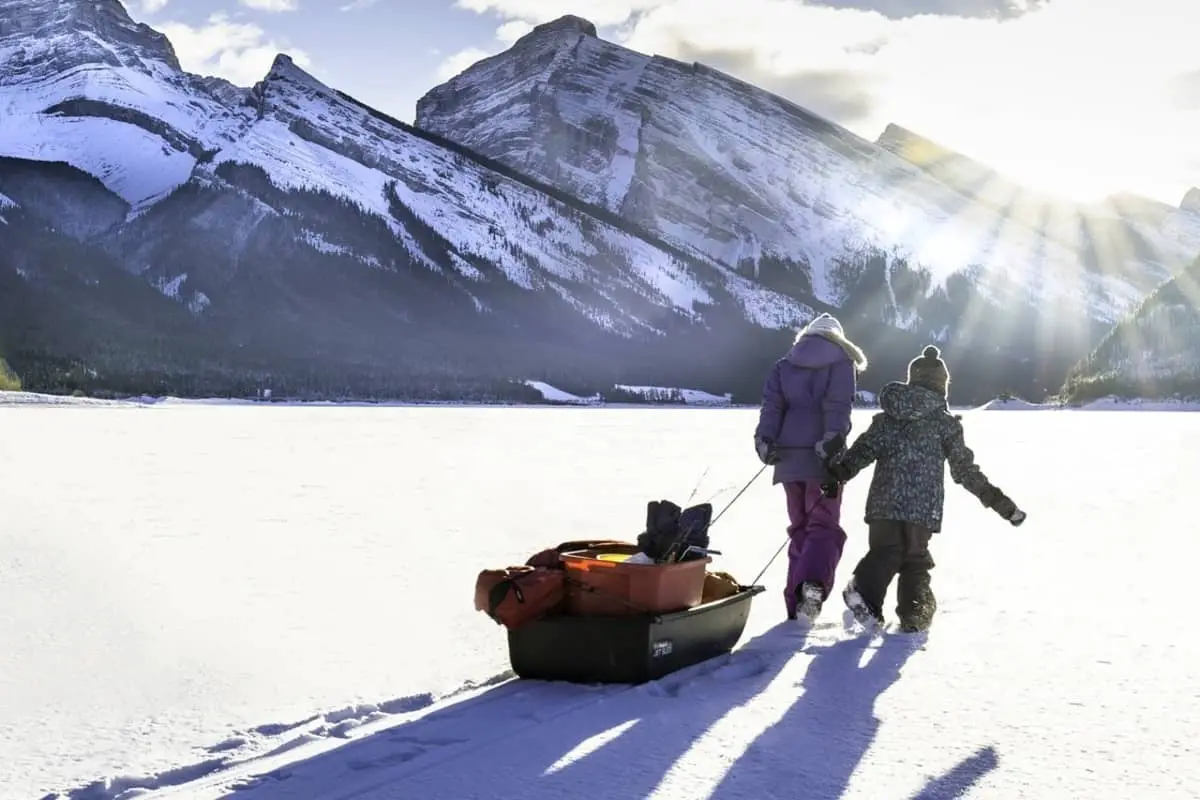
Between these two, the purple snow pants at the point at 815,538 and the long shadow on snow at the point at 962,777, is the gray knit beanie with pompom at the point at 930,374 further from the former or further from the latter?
the long shadow on snow at the point at 962,777

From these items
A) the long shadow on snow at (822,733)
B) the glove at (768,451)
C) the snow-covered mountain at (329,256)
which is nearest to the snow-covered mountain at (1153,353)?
the snow-covered mountain at (329,256)

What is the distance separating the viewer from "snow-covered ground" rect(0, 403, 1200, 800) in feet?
13.8

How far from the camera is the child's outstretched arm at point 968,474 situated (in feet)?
21.1

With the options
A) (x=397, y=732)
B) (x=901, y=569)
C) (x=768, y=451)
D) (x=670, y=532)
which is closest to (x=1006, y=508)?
(x=901, y=569)

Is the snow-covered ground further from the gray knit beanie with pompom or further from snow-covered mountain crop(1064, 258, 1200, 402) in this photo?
snow-covered mountain crop(1064, 258, 1200, 402)

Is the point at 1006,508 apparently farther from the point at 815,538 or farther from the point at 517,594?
the point at 517,594

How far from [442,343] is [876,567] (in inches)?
6069

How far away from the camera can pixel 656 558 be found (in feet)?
18.7

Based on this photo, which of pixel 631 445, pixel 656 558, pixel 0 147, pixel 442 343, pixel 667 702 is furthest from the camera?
pixel 0 147

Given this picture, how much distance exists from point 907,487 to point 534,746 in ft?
10.1

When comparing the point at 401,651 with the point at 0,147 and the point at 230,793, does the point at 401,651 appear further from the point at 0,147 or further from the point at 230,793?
the point at 0,147

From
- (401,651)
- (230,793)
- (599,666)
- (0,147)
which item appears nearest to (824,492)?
(599,666)

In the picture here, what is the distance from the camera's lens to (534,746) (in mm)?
4473

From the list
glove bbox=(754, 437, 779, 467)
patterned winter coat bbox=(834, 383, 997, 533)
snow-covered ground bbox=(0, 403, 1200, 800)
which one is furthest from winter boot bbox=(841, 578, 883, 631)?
glove bbox=(754, 437, 779, 467)
